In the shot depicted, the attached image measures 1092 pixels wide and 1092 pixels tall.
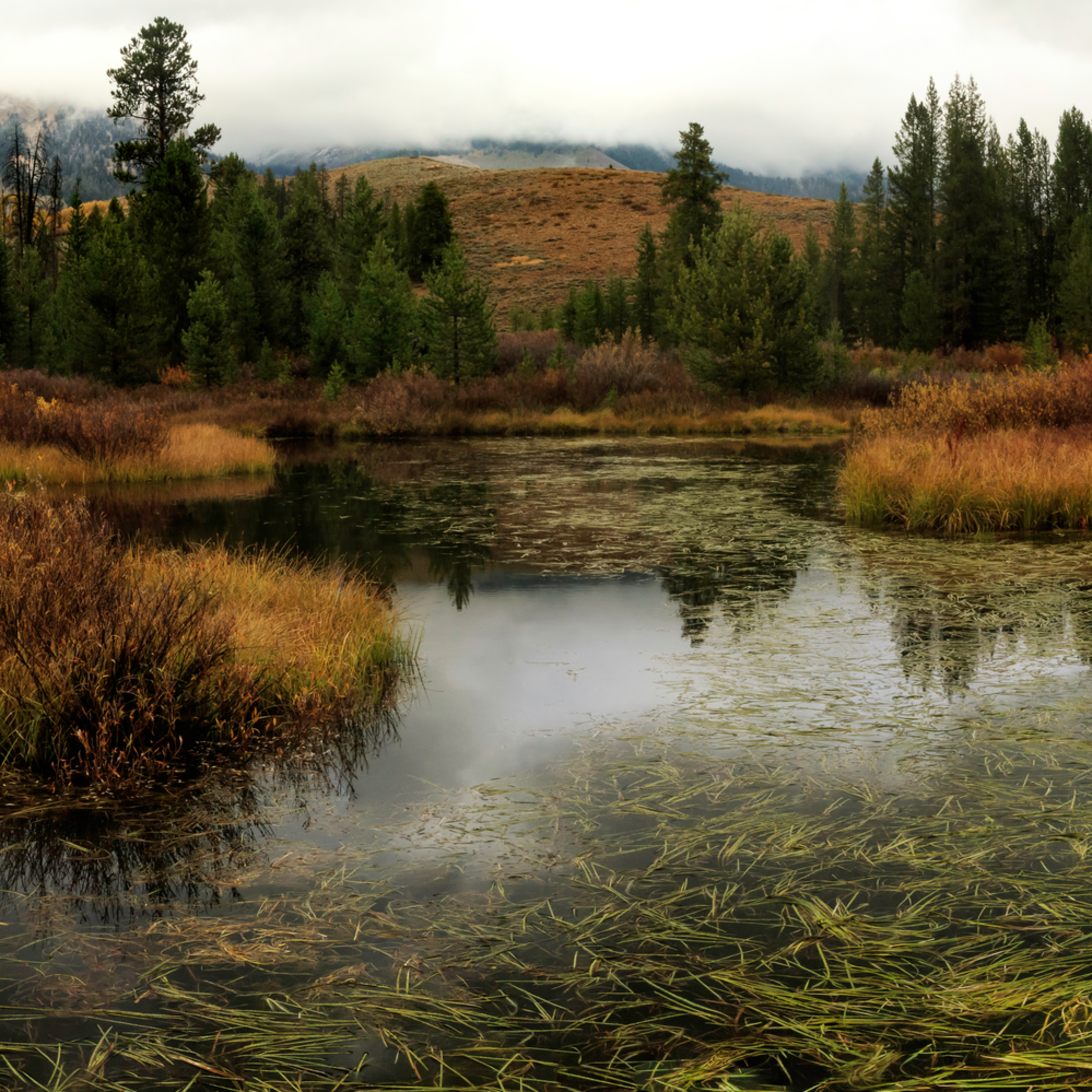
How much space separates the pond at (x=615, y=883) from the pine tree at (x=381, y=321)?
99.2 ft

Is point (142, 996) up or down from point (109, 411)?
down

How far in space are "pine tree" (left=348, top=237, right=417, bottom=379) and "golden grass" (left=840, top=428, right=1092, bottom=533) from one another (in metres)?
25.0

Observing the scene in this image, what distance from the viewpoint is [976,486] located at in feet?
42.7

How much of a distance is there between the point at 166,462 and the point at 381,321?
61.6 feet

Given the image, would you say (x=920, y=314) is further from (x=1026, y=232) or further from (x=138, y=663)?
(x=138, y=663)

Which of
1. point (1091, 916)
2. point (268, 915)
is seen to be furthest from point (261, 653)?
point (1091, 916)

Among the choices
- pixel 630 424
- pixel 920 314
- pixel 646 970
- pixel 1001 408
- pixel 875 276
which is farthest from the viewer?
pixel 875 276

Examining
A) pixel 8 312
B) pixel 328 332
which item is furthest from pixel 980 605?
pixel 8 312

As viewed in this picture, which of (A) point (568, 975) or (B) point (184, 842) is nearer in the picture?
(A) point (568, 975)

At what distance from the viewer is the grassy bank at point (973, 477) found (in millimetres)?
12906

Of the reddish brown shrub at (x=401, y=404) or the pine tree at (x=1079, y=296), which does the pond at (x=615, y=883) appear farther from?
the pine tree at (x=1079, y=296)

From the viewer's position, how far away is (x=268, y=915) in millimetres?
3799

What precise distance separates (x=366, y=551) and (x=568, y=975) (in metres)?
9.45

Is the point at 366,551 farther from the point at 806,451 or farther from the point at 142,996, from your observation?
the point at 806,451
